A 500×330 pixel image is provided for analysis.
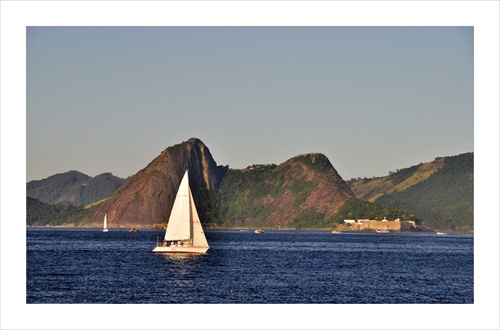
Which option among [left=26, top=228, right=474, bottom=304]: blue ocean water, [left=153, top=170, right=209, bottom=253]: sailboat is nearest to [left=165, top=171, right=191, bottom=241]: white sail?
[left=153, top=170, right=209, bottom=253]: sailboat

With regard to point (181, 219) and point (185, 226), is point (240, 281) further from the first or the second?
point (185, 226)

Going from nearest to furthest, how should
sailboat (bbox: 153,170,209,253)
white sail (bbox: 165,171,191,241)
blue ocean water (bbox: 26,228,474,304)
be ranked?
blue ocean water (bbox: 26,228,474,304), white sail (bbox: 165,171,191,241), sailboat (bbox: 153,170,209,253)

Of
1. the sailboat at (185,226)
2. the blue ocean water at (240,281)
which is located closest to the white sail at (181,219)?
the sailboat at (185,226)

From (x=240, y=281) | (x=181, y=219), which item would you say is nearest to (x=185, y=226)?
(x=181, y=219)

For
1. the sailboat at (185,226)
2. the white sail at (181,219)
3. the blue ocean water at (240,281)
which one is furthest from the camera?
the sailboat at (185,226)

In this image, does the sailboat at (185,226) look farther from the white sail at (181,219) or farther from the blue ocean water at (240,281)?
the blue ocean water at (240,281)

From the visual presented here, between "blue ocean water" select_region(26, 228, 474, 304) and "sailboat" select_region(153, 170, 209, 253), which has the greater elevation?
"sailboat" select_region(153, 170, 209, 253)

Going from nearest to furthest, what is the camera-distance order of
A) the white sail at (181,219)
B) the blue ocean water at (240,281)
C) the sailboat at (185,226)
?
the blue ocean water at (240,281) < the white sail at (181,219) < the sailboat at (185,226)

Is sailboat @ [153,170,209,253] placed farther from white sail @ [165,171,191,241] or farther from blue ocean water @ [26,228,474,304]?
blue ocean water @ [26,228,474,304]

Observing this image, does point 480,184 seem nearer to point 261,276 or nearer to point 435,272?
point 261,276

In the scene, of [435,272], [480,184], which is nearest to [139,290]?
[480,184]
